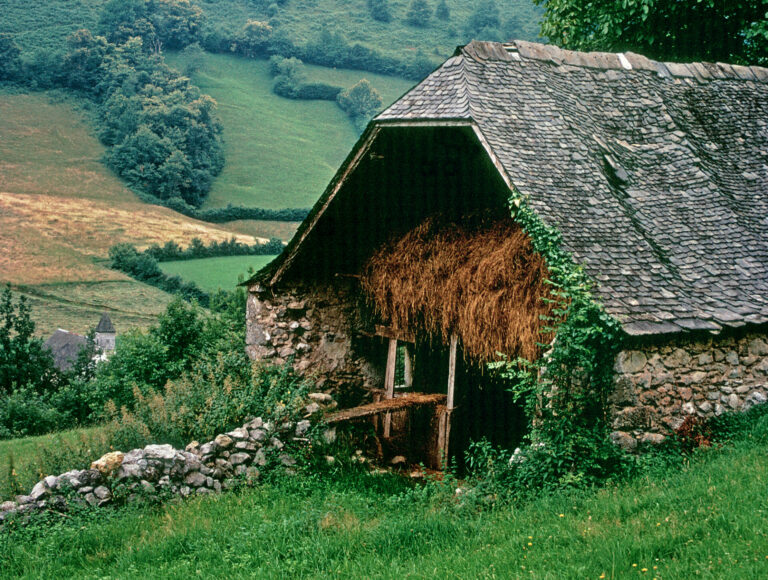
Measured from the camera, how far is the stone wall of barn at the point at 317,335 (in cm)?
1069

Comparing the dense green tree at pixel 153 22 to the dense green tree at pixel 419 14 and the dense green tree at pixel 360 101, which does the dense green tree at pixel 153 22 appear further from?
the dense green tree at pixel 419 14

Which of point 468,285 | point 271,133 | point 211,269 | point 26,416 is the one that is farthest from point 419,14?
point 468,285

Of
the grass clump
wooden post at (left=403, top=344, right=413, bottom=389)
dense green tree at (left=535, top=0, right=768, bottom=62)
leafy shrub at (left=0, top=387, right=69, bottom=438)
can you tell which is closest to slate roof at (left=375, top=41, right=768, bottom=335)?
the grass clump

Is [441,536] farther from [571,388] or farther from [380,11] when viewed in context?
[380,11]

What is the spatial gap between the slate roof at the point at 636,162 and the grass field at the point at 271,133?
37.9m

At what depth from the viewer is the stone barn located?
7.59 m

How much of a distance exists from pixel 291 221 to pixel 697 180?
37.8 meters

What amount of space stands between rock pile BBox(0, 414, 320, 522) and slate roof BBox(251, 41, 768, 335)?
3170 mm

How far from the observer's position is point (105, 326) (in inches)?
1147

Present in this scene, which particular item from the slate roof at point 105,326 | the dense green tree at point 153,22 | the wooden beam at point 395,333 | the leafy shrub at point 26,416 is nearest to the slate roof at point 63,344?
the slate roof at point 105,326

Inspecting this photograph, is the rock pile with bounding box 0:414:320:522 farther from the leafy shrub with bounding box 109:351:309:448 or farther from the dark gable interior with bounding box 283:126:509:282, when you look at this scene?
the dark gable interior with bounding box 283:126:509:282

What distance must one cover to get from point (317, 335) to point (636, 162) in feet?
18.2

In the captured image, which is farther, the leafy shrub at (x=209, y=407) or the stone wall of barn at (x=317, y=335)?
the stone wall of barn at (x=317, y=335)

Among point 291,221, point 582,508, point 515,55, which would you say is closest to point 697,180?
point 515,55
